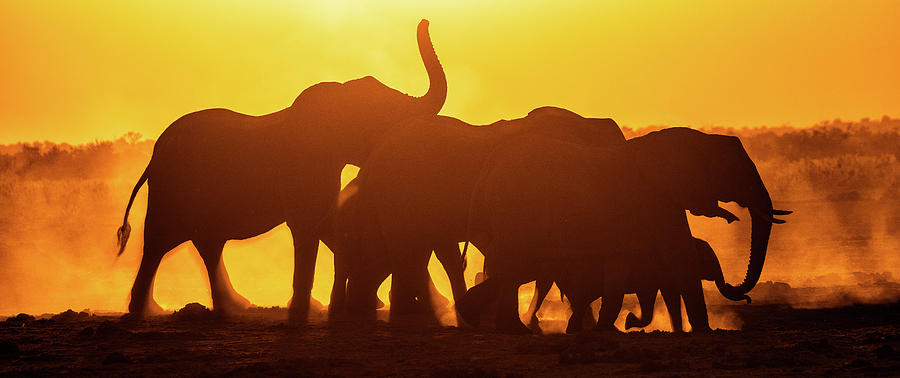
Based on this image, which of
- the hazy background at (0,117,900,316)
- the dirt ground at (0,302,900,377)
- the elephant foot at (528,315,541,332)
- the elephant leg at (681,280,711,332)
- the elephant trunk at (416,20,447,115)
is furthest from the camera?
the hazy background at (0,117,900,316)

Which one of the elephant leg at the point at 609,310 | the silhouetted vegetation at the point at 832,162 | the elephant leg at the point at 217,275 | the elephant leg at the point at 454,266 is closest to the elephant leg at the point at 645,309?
the elephant leg at the point at 609,310

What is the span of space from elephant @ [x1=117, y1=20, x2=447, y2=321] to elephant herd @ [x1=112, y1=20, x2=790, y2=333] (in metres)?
0.02

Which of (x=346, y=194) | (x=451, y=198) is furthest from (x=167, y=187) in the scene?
(x=451, y=198)

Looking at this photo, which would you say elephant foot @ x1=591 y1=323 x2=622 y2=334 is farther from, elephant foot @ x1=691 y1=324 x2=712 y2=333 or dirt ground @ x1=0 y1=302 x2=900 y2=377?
elephant foot @ x1=691 y1=324 x2=712 y2=333

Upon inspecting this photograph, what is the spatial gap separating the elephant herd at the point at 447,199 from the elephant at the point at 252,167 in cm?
2

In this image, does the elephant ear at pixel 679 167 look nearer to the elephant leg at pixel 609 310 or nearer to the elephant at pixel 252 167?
the elephant leg at pixel 609 310

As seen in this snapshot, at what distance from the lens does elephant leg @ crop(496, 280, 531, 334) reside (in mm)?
17281

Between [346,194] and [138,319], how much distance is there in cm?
293

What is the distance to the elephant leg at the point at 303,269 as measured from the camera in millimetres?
19609

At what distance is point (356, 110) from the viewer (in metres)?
20.9

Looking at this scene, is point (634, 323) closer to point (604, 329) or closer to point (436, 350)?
point (604, 329)

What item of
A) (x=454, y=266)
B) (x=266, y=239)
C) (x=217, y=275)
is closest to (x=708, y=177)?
(x=454, y=266)

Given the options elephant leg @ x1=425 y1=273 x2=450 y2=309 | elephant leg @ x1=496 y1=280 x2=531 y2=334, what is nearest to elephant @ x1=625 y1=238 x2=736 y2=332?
elephant leg @ x1=496 y1=280 x2=531 y2=334

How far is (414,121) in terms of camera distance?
19766 mm
